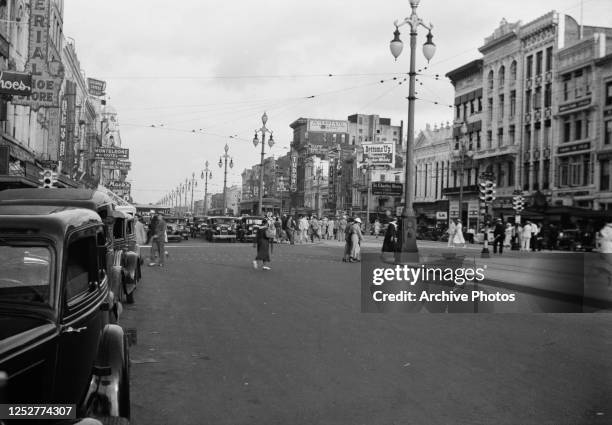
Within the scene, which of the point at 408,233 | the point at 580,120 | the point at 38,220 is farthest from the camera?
the point at 580,120

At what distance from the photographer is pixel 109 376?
4625mm

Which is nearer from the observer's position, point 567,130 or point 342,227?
point 342,227

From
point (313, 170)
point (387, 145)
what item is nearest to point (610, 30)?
point (387, 145)

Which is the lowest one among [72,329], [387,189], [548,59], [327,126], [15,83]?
[72,329]

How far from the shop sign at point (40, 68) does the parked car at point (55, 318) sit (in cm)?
2362

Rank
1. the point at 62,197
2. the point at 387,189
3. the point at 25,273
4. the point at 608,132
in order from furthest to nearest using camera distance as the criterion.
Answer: the point at 387,189 → the point at 608,132 → the point at 62,197 → the point at 25,273

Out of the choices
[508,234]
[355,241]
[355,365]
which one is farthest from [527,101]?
[355,365]

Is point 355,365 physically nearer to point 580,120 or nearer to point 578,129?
point 580,120

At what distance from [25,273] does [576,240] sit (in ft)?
127

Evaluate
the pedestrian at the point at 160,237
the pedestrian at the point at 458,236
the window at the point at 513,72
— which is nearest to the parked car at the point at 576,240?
the pedestrian at the point at 458,236

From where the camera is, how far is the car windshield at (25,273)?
12.8ft

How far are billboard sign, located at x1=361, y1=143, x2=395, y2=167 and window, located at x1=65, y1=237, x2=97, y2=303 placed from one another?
1861 inches

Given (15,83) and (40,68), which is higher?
(40,68)

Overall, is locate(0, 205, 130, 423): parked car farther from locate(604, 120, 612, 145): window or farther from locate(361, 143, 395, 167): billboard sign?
locate(361, 143, 395, 167): billboard sign
